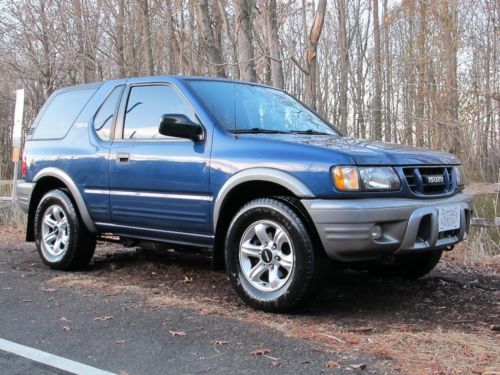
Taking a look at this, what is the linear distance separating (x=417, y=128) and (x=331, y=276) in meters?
10.5

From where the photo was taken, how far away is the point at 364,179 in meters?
4.07

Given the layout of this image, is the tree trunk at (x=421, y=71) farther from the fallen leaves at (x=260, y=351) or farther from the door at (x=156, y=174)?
the fallen leaves at (x=260, y=351)

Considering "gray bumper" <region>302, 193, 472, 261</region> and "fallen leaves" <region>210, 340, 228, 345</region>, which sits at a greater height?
"gray bumper" <region>302, 193, 472, 261</region>

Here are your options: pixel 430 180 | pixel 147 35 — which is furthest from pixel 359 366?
pixel 147 35

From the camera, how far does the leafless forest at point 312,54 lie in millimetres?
11930

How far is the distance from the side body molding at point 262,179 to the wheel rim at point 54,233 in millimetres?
2162

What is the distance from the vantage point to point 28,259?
7.07 meters

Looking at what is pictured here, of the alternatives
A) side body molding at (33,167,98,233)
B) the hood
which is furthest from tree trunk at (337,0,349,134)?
the hood

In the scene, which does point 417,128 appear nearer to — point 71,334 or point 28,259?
point 28,259

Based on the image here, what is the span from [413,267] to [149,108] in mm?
2880

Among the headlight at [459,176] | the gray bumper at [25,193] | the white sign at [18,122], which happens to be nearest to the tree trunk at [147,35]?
the white sign at [18,122]

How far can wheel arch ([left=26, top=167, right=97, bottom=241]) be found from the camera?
5855 millimetres

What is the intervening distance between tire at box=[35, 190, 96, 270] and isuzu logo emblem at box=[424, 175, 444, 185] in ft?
11.4

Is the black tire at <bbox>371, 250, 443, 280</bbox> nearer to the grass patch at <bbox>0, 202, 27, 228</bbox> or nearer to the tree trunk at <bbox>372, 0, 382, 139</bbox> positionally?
the grass patch at <bbox>0, 202, 27, 228</bbox>
